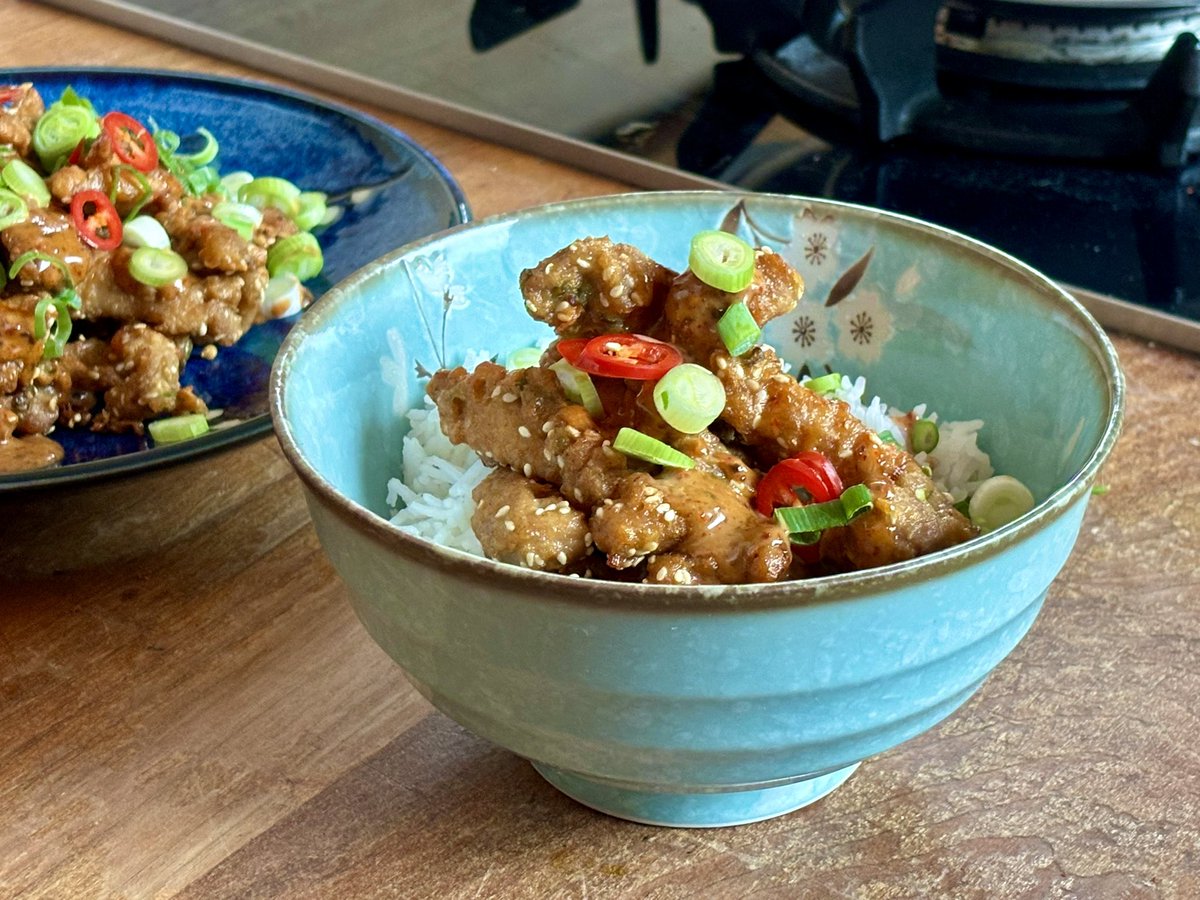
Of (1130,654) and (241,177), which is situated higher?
(241,177)

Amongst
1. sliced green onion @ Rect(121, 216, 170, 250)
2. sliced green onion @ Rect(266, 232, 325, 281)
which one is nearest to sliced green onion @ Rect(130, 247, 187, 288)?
sliced green onion @ Rect(121, 216, 170, 250)

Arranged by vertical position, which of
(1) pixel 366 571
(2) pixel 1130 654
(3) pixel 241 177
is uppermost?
(1) pixel 366 571

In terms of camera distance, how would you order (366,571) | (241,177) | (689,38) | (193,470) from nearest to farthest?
1. (366,571)
2. (193,470)
3. (241,177)
4. (689,38)

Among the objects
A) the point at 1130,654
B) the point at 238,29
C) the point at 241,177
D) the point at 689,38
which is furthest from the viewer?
the point at 238,29

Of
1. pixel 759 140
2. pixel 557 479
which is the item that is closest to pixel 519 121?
pixel 759 140

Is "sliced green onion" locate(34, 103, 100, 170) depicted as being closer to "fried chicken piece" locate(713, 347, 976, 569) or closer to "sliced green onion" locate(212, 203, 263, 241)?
"sliced green onion" locate(212, 203, 263, 241)

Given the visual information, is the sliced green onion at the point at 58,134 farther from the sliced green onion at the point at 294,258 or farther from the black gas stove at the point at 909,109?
the black gas stove at the point at 909,109

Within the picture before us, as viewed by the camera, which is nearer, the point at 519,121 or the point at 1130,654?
the point at 1130,654

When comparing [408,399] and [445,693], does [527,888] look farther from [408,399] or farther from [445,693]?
[408,399]
